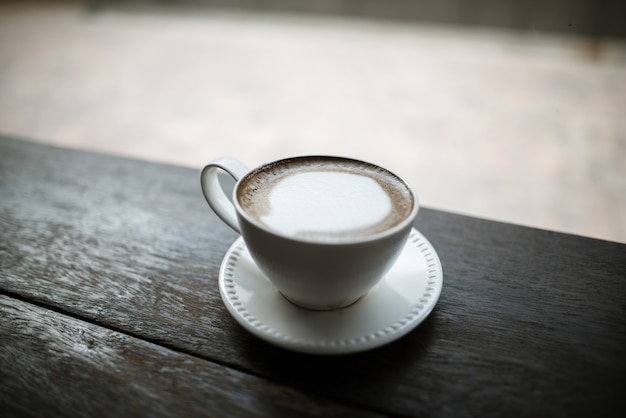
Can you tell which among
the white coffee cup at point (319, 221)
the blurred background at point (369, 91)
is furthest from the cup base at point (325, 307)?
the blurred background at point (369, 91)

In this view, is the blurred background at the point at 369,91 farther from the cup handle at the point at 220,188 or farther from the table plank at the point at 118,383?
the table plank at the point at 118,383

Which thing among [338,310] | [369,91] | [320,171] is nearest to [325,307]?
[338,310]

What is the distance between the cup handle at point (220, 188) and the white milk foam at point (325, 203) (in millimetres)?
40

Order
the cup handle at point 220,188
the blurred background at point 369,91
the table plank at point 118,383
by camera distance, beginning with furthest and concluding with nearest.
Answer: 1. the blurred background at point 369,91
2. the cup handle at point 220,188
3. the table plank at point 118,383

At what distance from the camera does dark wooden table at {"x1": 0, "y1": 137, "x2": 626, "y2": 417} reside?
0.39 m

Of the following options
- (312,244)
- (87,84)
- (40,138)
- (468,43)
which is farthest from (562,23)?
(312,244)

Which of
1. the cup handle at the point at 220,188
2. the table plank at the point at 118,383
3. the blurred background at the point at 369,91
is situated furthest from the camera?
the blurred background at the point at 369,91

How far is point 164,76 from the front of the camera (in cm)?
284

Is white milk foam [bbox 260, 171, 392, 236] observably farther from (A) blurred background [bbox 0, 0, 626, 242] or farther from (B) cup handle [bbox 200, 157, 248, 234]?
(A) blurred background [bbox 0, 0, 626, 242]

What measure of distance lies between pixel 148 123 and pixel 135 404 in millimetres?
2042

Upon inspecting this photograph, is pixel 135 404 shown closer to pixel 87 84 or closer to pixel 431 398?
pixel 431 398

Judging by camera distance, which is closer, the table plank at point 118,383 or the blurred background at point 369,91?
the table plank at point 118,383

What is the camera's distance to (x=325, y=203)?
47cm

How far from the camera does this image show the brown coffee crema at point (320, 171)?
1.43 feet
